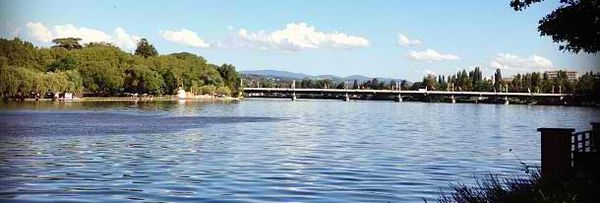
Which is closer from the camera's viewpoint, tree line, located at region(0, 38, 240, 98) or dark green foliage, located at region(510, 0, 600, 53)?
dark green foliage, located at region(510, 0, 600, 53)

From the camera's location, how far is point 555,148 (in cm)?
2177

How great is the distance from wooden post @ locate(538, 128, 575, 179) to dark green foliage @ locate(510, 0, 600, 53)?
2412mm

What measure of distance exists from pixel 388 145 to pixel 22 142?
74.2 feet

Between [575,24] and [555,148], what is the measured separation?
340 centimetres

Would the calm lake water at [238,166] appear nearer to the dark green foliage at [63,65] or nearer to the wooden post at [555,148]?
the wooden post at [555,148]

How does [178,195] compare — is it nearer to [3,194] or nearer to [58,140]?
[3,194]

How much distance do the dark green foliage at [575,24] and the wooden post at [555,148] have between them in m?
2.41

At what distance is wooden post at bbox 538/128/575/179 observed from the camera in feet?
70.3

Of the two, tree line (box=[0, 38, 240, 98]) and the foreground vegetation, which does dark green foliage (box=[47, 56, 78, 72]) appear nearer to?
tree line (box=[0, 38, 240, 98])

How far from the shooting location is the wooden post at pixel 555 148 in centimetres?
2144

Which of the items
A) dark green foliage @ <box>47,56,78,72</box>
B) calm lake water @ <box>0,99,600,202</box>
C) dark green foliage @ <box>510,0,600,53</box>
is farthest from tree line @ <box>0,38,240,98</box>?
dark green foliage @ <box>510,0,600,53</box>

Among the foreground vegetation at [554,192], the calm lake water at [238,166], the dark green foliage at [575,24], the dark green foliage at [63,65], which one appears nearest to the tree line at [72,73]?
the dark green foliage at [63,65]

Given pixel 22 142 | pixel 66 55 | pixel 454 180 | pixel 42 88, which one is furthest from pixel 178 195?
pixel 66 55

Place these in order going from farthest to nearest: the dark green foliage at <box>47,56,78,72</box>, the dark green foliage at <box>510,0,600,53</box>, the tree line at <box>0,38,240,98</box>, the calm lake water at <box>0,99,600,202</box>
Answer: the dark green foliage at <box>47,56,78,72</box> → the tree line at <box>0,38,240,98</box> → the calm lake water at <box>0,99,600,202</box> → the dark green foliage at <box>510,0,600,53</box>
